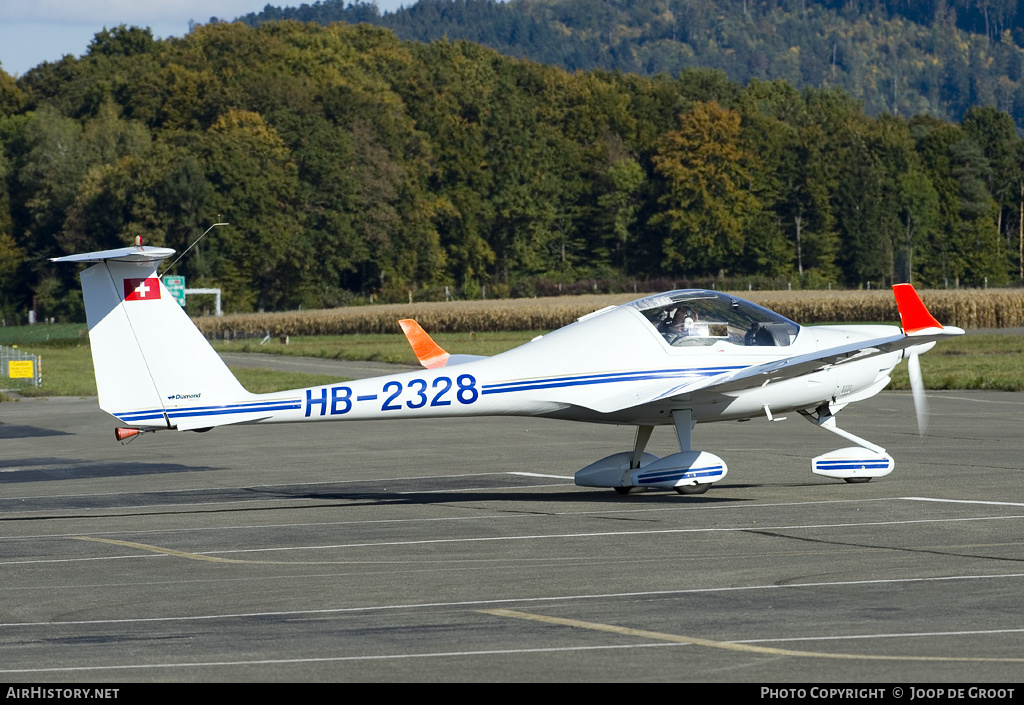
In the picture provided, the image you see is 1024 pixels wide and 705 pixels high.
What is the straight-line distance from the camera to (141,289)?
588 inches

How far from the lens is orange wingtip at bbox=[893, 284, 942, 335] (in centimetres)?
1508

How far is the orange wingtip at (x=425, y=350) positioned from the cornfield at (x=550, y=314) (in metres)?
48.7

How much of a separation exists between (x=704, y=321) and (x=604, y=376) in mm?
1398

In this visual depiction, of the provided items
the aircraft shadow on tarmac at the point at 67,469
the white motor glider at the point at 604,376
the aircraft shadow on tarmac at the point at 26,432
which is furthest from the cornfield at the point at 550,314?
the white motor glider at the point at 604,376

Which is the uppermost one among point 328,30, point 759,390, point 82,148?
point 328,30

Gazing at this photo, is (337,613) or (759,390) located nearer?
(337,613)

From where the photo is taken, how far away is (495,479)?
18.7m

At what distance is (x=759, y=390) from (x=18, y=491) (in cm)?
1003

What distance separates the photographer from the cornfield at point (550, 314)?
66438 millimetres

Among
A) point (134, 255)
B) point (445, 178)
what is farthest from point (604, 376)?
point (445, 178)

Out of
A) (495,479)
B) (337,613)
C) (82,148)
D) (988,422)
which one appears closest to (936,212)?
(82,148)

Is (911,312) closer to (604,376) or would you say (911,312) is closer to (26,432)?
(604,376)
